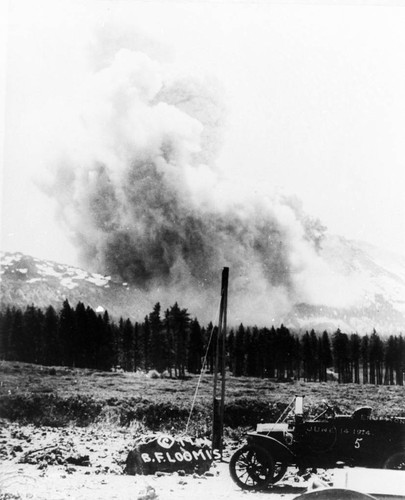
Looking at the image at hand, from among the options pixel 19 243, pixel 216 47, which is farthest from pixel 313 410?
pixel 216 47

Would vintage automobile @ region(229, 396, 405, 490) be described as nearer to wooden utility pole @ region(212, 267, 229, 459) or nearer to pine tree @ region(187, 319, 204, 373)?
wooden utility pole @ region(212, 267, 229, 459)

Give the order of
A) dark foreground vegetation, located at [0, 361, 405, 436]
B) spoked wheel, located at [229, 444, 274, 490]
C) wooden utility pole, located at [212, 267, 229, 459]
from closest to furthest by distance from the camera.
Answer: spoked wheel, located at [229, 444, 274, 490] → wooden utility pole, located at [212, 267, 229, 459] → dark foreground vegetation, located at [0, 361, 405, 436]

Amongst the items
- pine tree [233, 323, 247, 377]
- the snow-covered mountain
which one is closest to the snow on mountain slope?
the snow-covered mountain

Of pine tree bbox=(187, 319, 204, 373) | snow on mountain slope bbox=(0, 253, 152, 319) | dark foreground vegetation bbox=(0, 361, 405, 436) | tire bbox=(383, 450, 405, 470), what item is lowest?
tire bbox=(383, 450, 405, 470)

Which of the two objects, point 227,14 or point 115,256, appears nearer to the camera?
point 227,14

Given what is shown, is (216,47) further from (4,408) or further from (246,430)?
(4,408)

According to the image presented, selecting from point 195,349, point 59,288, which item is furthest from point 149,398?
point 59,288
